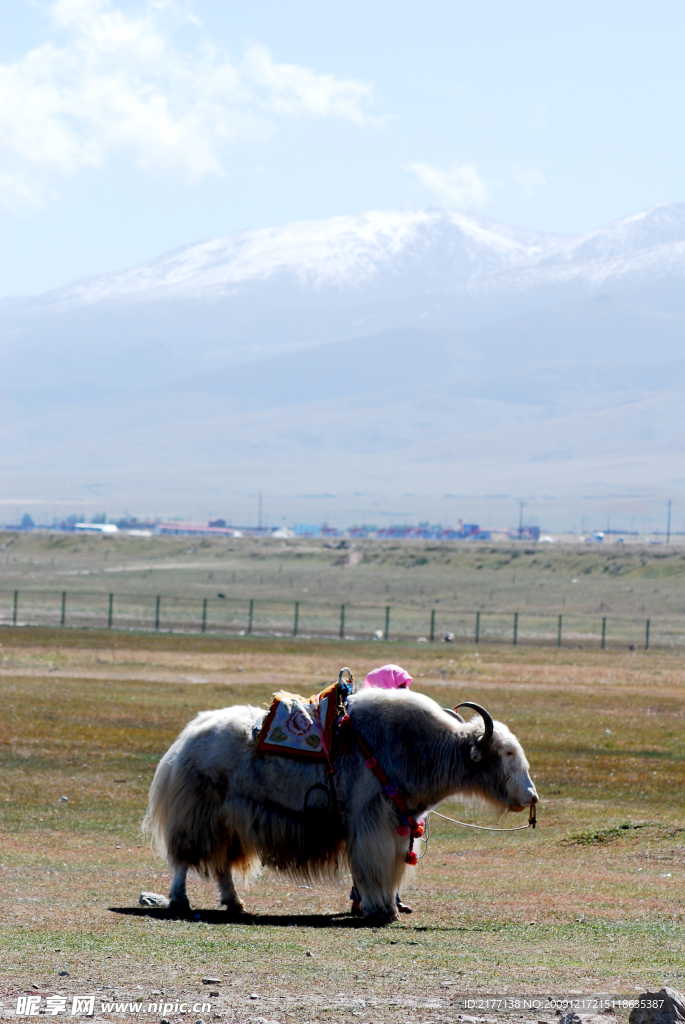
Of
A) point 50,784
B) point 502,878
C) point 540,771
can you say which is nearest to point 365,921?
point 502,878

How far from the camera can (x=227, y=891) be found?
10.8 meters

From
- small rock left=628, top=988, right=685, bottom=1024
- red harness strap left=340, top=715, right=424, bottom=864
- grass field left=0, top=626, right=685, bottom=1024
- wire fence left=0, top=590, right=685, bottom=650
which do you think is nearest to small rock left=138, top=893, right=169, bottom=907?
grass field left=0, top=626, right=685, bottom=1024

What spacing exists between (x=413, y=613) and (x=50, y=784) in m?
48.4

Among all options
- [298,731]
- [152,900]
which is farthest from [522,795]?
[152,900]

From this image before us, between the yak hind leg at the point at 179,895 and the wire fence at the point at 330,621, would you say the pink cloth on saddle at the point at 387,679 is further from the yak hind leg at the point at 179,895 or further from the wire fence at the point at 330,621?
the wire fence at the point at 330,621

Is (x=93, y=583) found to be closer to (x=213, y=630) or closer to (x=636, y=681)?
(x=213, y=630)

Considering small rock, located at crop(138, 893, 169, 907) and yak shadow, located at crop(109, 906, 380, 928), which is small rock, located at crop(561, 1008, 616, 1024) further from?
small rock, located at crop(138, 893, 169, 907)

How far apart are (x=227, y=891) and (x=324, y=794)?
45.6 inches

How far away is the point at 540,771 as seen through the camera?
68.4 feet

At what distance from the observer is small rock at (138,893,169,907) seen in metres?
10.9

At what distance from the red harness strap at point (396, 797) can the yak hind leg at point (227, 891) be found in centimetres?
145

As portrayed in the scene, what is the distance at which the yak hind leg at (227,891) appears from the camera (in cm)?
1077

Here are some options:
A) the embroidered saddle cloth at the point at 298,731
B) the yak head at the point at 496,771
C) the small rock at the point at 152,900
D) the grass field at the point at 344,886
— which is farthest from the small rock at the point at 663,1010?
the small rock at the point at 152,900

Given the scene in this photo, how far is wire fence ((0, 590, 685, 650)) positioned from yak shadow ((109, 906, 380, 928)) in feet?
120
